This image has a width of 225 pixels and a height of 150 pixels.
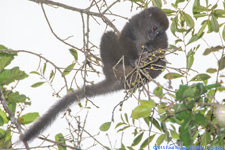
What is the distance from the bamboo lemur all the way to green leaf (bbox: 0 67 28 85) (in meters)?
0.59

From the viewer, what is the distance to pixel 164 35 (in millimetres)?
4590

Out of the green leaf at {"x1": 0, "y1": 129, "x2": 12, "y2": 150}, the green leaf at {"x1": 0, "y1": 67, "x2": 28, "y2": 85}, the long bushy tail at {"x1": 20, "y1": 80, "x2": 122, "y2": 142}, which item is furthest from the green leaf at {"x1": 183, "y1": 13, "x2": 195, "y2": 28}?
the green leaf at {"x1": 0, "y1": 129, "x2": 12, "y2": 150}

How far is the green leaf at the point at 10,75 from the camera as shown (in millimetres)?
3307

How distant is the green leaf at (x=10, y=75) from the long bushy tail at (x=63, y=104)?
0.59 meters

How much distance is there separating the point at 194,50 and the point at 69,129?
1665 mm

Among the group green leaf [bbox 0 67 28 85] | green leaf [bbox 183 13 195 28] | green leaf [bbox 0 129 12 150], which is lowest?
green leaf [bbox 0 129 12 150]

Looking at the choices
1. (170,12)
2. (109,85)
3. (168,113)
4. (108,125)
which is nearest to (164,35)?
(170,12)

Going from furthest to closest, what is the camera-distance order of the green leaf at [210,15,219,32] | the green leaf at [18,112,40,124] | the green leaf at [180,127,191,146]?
the green leaf at [18,112,40,124] → the green leaf at [210,15,219,32] → the green leaf at [180,127,191,146]

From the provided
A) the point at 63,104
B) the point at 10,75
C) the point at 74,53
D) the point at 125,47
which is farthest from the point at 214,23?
the point at 10,75

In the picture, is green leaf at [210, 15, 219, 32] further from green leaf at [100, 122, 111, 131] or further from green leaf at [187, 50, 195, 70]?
green leaf at [100, 122, 111, 131]

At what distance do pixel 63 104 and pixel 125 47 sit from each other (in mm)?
1251

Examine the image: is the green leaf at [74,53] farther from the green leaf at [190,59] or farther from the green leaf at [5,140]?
the green leaf at [190,59]

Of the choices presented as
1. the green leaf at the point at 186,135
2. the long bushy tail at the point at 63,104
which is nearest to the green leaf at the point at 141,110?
the green leaf at the point at 186,135

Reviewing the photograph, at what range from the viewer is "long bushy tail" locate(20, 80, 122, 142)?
10.4ft
